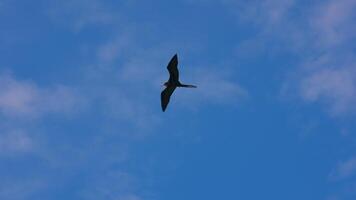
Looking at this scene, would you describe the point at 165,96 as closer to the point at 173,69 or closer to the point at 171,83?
the point at 171,83

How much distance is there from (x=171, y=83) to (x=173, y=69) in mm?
3084

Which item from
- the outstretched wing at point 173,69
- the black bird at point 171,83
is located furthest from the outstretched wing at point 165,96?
the outstretched wing at point 173,69

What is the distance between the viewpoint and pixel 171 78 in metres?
108

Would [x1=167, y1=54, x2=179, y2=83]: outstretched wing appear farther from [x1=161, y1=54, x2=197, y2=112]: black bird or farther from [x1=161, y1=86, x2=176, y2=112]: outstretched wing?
[x1=161, y1=86, x2=176, y2=112]: outstretched wing

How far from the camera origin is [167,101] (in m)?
110

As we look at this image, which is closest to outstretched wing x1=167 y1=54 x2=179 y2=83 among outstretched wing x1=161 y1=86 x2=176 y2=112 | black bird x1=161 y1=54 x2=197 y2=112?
black bird x1=161 y1=54 x2=197 y2=112

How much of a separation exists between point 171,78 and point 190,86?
6.34ft

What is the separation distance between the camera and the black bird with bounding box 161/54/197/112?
10469 cm

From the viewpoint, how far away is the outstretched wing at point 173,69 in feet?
341

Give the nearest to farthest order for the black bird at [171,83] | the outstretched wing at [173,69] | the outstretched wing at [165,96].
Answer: the outstretched wing at [173,69] < the black bird at [171,83] < the outstretched wing at [165,96]

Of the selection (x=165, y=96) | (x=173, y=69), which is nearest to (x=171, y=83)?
(x=165, y=96)

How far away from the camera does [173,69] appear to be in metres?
106

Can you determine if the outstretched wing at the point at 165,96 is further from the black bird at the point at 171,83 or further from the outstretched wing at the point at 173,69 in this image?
the outstretched wing at the point at 173,69

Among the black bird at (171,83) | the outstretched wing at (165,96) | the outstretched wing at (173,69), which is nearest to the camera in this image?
the outstretched wing at (173,69)
